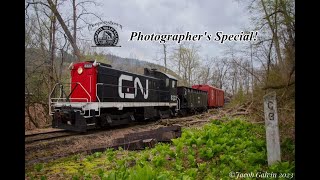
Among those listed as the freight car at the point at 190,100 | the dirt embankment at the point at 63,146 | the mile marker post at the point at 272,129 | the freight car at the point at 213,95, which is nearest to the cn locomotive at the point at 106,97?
the dirt embankment at the point at 63,146

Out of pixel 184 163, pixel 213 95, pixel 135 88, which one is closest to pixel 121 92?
pixel 135 88

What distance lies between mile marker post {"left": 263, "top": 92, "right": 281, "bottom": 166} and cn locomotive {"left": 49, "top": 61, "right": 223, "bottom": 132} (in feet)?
15.7

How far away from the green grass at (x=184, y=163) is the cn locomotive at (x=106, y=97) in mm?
2656

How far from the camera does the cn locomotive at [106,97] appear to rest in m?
7.13

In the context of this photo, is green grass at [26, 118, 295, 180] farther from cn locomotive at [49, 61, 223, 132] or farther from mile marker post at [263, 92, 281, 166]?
cn locomotive at [49, 61, 223, 132]

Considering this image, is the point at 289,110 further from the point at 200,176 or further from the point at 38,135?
the point at 38,135

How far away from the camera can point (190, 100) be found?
14398mm

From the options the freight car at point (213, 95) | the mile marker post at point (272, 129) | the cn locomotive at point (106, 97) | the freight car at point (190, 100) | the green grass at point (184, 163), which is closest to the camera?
the green grass at point (184, 163)

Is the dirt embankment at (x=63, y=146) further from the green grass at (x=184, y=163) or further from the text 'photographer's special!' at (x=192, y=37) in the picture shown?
the text 'photographer's special!' at (x=192, y=37)

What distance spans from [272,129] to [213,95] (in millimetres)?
14008

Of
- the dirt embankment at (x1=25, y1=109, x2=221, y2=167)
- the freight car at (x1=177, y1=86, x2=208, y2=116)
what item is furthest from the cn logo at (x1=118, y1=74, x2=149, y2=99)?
the freight car at (x1=177, y1=86, x2=208, y2=116)

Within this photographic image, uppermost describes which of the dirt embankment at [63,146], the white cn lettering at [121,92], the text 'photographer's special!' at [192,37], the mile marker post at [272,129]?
the text 'photographer's special!' at [192,37]
